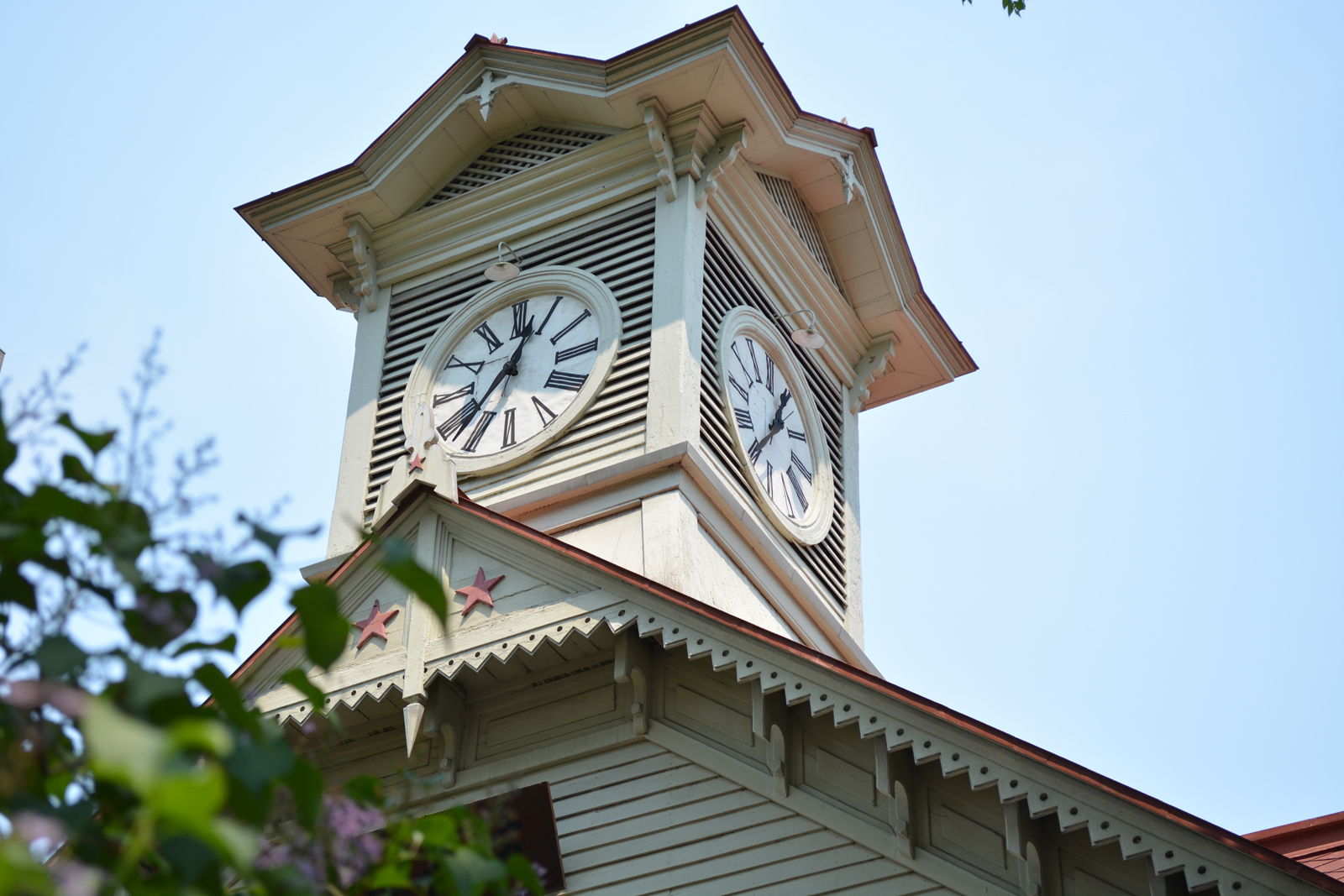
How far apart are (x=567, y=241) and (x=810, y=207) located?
281 centimetres

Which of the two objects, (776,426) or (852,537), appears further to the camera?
(852,537)

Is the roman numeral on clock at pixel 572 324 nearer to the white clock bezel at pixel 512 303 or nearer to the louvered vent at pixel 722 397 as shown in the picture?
the white clock bezel at pixel 512 303

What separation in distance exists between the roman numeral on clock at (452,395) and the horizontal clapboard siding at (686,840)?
5446 mm

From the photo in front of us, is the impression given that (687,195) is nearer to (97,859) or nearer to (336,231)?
(336,231)

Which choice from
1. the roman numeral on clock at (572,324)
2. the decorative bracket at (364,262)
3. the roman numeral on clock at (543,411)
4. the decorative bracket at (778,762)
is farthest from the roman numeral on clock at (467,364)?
the decorative bracket at (778,762)

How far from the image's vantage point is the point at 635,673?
916 cm

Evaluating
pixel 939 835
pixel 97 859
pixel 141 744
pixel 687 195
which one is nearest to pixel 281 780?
pixel 97 859

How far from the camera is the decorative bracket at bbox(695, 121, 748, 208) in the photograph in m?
14.1

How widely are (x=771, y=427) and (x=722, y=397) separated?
1.10 metres

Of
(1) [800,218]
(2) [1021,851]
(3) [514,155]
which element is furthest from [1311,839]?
(3) [514,155]

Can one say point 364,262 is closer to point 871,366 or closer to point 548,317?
point 548,317

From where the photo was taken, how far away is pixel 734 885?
327 inches

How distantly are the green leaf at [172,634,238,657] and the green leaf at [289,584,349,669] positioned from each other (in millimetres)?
399

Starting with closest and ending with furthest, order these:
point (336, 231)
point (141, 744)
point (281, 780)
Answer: point (141, 744), point (281, 780), point (336, 231)
